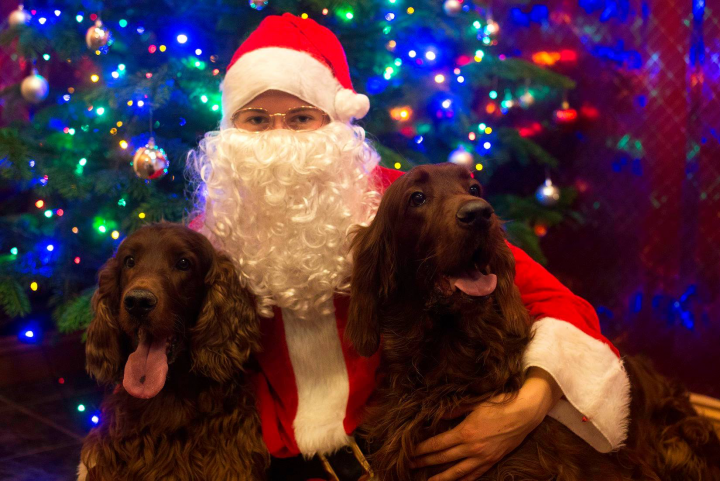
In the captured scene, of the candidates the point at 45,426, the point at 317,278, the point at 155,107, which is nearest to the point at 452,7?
the point at 155,107

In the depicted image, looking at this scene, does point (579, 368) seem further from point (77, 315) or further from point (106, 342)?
point (77, 315)

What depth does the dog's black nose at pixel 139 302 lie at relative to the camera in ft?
4.95

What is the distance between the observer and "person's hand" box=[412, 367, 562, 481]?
1.41 meters

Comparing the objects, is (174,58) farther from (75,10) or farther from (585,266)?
(585,266)

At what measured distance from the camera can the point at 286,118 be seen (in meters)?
2.12

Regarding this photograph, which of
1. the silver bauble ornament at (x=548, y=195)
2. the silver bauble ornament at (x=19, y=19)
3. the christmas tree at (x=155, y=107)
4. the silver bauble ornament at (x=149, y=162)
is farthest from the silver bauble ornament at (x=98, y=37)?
the silver bauble ornament at (x=548, y=195)

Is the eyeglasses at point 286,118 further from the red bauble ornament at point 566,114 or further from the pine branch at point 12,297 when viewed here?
the red bauble ornament at point 566,114

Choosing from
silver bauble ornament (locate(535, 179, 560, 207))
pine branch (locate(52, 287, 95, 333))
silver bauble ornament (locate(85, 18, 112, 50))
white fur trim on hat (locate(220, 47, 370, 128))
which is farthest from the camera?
silver bauble ornament (locate(535, 179, 560, 207))

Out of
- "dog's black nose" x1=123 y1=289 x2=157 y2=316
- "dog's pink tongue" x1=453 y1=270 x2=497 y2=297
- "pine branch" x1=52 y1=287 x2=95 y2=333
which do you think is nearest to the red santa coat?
"dog's pink tongue" x1=453 y1=270 x2=497 y2=297

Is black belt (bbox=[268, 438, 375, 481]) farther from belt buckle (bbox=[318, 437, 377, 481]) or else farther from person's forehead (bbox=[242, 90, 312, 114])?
person's forehead (bbox=[242, 90, 312, 114])

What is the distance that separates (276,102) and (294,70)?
14 cm

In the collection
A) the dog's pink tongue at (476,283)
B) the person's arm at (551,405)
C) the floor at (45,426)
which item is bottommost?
the floor at (45,426)

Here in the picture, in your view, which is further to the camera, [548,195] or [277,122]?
[548,195]

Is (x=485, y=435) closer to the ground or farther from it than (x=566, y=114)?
farther from it
